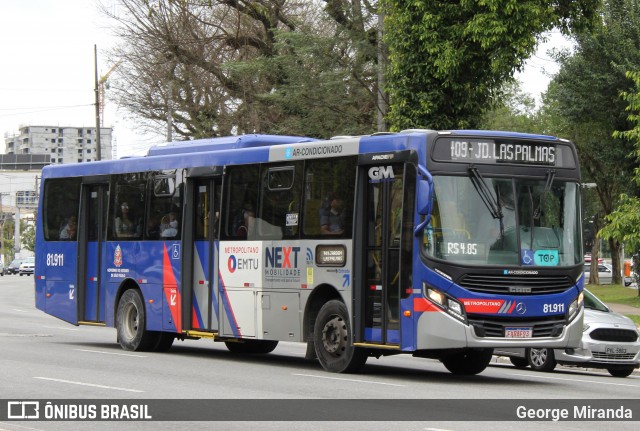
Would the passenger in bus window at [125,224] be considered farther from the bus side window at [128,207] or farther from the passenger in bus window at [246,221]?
the passenger in bus window at [246,221]

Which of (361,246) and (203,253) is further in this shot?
(203,253)

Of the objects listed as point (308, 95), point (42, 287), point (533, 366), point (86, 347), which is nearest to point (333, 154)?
point (533, 366)

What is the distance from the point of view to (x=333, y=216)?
56.9ft

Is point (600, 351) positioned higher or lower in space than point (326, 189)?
lower

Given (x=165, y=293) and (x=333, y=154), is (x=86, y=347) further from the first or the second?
(x=333, y=154)

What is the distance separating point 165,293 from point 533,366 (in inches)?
249

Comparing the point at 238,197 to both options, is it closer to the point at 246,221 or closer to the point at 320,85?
the point at 246,221

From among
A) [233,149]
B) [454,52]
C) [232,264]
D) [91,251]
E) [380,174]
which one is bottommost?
[232,264]

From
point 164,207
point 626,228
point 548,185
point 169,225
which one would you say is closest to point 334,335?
point 548,185

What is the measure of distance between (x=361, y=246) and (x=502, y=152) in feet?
7.44

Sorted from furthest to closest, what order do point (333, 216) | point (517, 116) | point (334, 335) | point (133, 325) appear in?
1. point (517, 116)
2. point (133, 325)
3. point (333, 216)
4. point (334, 335)

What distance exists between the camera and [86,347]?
2269cm

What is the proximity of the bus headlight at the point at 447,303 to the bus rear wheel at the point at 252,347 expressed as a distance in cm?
645

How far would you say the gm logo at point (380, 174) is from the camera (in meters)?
16.5
